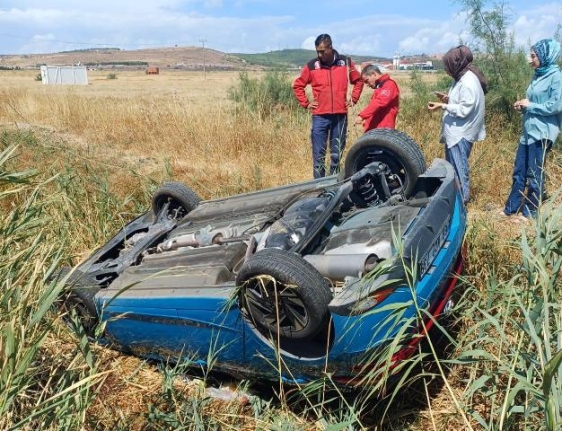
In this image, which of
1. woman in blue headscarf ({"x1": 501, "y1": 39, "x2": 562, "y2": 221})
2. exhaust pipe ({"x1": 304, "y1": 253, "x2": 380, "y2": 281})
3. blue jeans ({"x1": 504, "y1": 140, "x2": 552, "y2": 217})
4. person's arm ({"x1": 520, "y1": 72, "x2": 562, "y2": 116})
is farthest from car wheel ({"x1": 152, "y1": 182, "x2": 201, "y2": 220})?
person's arm ({"x1": 520, "y1": 72, "x2": 562, "y2": 116})

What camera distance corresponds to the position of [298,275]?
2.51 m

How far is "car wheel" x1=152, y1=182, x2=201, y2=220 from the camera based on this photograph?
4.61 meters

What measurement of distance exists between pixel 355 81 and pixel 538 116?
2474mm

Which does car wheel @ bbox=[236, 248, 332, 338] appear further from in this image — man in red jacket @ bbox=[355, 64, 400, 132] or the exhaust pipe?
man in red jacket @ bbox=[355, 64, 400, 132]

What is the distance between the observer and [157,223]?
4.52m

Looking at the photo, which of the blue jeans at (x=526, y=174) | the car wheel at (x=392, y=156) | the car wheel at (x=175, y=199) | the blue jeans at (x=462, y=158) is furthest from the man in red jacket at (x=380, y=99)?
the car wheel at (x=175, y=199)

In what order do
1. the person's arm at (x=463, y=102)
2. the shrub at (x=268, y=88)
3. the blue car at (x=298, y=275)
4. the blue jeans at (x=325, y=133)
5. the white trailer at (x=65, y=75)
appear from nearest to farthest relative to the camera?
the blue car at (x=298, y=275), the person's arm at (x=463, y=102), the blue jeans at (x=325, y=133), the shrub at (x=268, y=88), the white trailer at (x=65, y=75)

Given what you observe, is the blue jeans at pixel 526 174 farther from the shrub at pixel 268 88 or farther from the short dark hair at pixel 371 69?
the shrub at pixel 268 88

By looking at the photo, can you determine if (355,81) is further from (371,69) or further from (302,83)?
(371,69)

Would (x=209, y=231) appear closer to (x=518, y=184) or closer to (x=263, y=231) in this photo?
(x=263, y=231)

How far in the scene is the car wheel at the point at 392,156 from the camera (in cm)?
379

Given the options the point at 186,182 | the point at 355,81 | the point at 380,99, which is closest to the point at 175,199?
the point at 186,182

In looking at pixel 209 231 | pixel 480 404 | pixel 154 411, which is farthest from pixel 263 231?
pixel 480 404

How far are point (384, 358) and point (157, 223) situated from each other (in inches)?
109
